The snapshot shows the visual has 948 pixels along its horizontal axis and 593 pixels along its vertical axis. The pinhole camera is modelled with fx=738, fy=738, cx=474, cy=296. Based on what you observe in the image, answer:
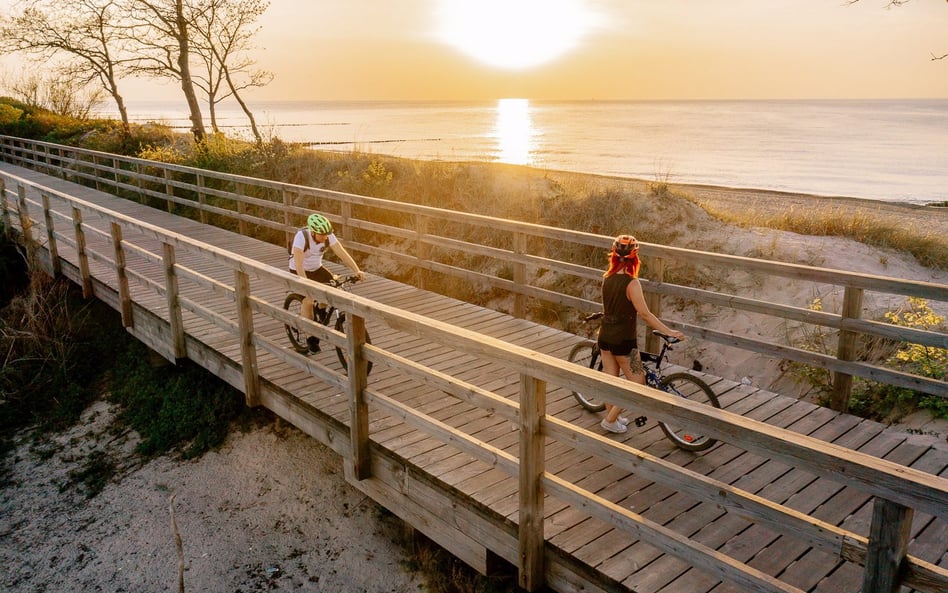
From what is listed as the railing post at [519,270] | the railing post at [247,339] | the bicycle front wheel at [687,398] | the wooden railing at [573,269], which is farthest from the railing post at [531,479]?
the railing post at [519,270]

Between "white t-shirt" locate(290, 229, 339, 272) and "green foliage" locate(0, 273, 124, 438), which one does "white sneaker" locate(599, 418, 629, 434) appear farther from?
"green foliage" locate(0, 273, 124, 438)

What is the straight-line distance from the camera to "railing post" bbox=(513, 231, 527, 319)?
850cm

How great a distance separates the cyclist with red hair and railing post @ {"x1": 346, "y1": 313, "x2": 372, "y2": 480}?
1.73m

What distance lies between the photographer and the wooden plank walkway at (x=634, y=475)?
4.03 m

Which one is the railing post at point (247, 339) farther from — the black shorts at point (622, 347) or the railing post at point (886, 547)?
A: the railing post at point (886, 547)

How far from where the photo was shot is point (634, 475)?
4922 millimetres

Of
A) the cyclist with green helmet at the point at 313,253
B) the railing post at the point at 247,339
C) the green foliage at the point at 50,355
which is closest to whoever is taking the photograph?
the railing post at the point at 247,339

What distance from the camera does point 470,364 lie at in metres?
7.11

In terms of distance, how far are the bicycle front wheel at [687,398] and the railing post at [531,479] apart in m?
1.32

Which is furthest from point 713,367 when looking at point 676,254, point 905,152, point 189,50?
point 905,152

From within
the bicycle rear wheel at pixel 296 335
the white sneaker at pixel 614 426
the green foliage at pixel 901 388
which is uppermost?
the bicycle rear wheel at pixel 296 335

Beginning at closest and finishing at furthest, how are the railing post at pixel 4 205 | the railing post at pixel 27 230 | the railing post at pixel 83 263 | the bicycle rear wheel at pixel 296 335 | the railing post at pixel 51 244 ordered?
the bicycle rear wheel at pixel 296 335, the railing post at pixel 83 263, the railing post at pixel 51 244, the railing post at pixel 27 230, the railing post at pixel 4 205

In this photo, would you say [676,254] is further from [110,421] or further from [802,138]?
[802,138]

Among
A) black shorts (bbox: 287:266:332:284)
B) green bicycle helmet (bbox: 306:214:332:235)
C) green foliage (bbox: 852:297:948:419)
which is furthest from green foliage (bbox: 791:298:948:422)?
green bicycle helmet (bbox: 306:214:332:235)
